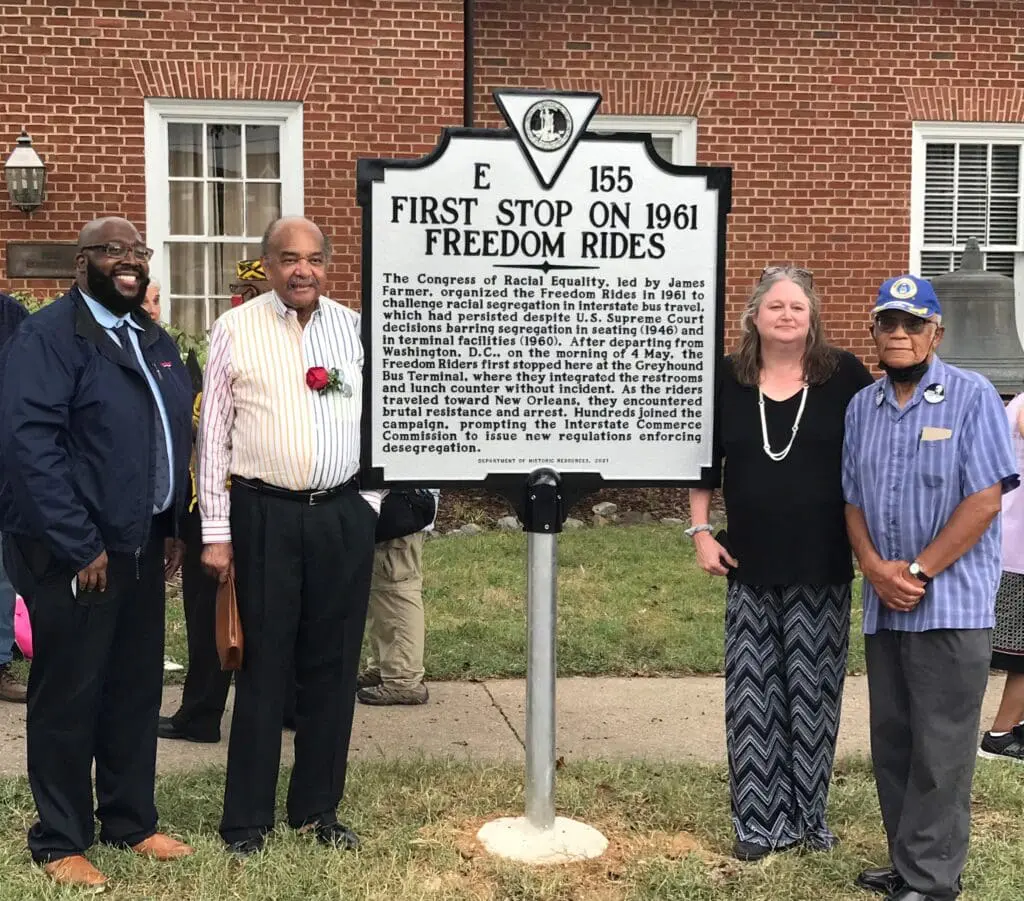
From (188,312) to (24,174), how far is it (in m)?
1.63

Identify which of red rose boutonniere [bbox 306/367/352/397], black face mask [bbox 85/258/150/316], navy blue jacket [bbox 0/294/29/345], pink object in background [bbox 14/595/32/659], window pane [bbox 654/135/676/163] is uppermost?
window pane [bbox 654/135/676/163]

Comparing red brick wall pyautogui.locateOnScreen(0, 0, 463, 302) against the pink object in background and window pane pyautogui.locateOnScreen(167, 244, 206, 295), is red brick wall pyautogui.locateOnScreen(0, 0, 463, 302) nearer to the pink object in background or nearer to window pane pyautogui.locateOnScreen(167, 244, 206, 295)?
window pane pyautogui.locateOnScreen(167, 244, 206, 295)

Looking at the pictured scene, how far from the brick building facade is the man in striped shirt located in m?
6.31

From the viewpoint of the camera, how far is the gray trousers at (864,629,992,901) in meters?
3.81

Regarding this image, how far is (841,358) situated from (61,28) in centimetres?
764

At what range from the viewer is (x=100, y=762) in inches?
167

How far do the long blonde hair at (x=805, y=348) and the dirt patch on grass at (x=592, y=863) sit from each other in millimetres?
1536

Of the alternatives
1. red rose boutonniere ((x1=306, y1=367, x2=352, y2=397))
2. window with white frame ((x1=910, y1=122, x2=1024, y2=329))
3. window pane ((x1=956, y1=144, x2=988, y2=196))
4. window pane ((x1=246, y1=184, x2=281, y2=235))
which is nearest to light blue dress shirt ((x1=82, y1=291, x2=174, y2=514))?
red rose boutonniere ((x1=306, y1=367, x2=352, y2=397))

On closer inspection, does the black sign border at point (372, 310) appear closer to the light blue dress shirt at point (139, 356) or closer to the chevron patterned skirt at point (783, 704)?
the chevron patterned skirt at point (783, 704)

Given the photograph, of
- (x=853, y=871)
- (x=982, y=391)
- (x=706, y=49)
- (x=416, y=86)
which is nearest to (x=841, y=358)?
(x=982, y=391)

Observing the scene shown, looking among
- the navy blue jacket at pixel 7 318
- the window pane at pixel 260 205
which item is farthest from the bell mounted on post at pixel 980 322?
the navy blue jacket at pixel 7 318

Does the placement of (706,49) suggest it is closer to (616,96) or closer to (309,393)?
(616,96)

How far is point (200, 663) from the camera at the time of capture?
5352 millimetres

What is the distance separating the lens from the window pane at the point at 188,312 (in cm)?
1055
